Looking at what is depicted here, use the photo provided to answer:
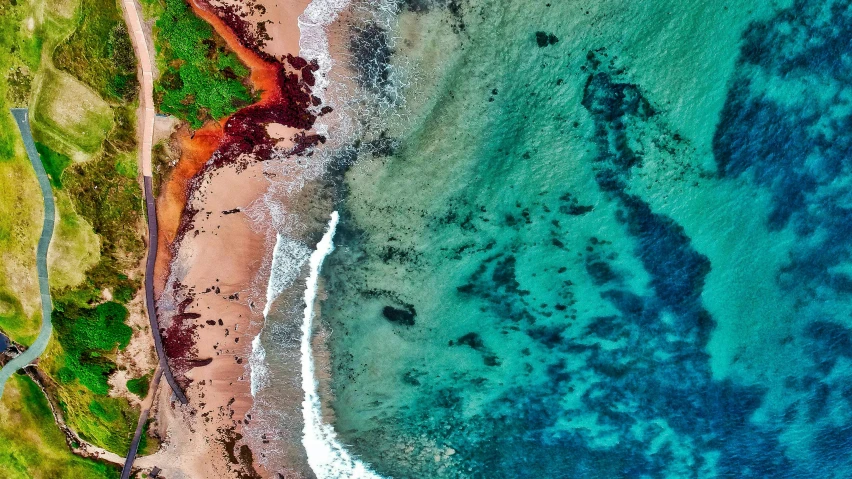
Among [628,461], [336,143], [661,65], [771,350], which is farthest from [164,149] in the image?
[771,350]

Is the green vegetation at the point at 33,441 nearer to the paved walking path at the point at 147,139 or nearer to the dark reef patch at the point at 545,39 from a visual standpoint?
the paved walking path at the point at 147,139

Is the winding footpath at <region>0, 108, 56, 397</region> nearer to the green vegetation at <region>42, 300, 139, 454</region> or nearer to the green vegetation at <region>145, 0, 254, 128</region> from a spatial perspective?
the green vegetation at <region>42, 300, 139, 454</region>

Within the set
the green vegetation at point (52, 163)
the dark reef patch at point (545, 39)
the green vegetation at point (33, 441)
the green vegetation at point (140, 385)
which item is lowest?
the green vegetation at point (33, 441)

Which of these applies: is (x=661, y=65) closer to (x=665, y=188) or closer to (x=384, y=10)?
(x=665, y=188)

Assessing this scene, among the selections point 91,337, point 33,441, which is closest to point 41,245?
point 91,337

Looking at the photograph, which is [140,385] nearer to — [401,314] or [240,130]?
[401,314]

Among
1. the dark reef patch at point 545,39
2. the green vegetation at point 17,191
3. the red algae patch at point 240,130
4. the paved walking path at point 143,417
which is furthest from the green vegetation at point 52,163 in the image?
the dark reef patch at point 545,39

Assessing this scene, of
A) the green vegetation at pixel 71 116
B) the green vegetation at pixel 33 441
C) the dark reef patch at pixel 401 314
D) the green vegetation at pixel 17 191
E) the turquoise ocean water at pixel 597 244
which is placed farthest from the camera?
the green vegetation at pixel 33 441
